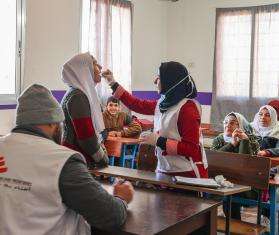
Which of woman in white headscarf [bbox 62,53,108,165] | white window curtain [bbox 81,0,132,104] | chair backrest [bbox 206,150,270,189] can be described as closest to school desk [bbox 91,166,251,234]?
woman in white headscarf [bbox 62,53,108,165]

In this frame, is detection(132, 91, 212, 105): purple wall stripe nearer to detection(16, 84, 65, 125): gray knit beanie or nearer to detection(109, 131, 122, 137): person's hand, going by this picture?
detection(109, 131, 122, 137): person's hand

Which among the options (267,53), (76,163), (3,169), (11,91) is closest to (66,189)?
(76,163)

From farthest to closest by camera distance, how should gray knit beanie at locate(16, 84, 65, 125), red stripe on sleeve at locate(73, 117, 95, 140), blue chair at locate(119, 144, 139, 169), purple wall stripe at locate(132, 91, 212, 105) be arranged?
purple wall stripe at locate(132, 91, 212, 105), blue chair at locate(119, 144, 139, 169), red stripe on sleeve at locate(73, 117, 95, 140), gray knit beanie at locate(16, 84, 65, 125)

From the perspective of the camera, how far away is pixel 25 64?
4793 mm

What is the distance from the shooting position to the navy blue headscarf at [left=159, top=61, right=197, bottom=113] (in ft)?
8.34

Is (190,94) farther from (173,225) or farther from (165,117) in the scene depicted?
(173,225)

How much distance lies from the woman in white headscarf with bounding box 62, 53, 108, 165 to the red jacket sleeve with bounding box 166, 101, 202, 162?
15.9 inches

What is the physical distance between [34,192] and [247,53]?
5764mm

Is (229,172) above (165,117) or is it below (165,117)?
below

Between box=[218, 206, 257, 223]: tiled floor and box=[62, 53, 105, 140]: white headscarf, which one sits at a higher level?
box=[62, 53, 105, 140]: white headscarf

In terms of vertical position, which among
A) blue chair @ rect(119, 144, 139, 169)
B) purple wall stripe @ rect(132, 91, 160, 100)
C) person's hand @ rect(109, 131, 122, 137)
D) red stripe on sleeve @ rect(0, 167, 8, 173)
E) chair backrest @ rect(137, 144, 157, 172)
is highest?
purple wall stripe @ rect(132, 91, 160, 100)

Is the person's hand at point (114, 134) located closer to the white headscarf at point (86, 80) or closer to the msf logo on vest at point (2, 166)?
the white headscarf at point (86, 80)

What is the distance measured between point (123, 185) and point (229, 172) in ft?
4.72

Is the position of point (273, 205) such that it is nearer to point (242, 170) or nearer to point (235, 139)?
point (242, 170)
